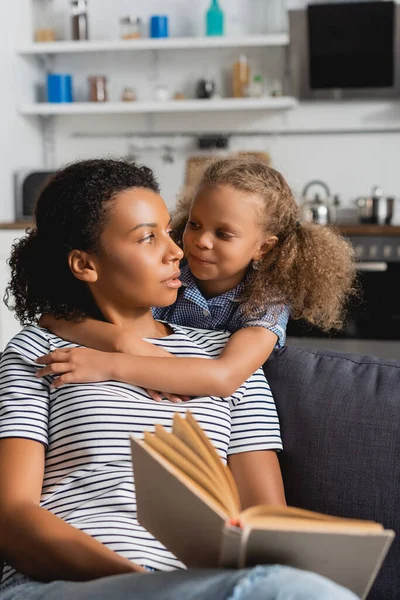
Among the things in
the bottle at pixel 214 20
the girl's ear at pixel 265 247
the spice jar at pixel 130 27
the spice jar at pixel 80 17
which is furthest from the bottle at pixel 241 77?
A: the girl's ear at pixel 265 247

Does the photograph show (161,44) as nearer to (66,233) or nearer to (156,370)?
(66,233)

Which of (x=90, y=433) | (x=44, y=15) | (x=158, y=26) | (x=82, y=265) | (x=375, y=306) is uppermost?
(x=44, y=15)

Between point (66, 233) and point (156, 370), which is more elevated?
point (66, 233)

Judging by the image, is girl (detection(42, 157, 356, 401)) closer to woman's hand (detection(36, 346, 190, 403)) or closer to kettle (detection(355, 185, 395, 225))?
woman's hand (detection(36, 346, 190, 403))

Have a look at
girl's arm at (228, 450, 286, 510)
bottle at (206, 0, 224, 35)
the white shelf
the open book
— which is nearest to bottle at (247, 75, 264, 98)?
the white shelf

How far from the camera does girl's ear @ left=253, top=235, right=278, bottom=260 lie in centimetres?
166

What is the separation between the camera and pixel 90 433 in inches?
48.3

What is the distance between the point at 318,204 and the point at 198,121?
0.96 metres

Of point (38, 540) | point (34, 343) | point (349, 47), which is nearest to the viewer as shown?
point (38, 540)

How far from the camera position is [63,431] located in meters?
1.24

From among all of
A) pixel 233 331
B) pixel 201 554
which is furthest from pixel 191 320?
pixel 201 554

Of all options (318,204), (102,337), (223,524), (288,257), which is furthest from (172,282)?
(318,204)

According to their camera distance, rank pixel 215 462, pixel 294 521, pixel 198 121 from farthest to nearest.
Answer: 1. pixel 198 121
2. pixel 215 462
3. pixel 294 521

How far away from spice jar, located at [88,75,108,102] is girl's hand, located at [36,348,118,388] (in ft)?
11.7
